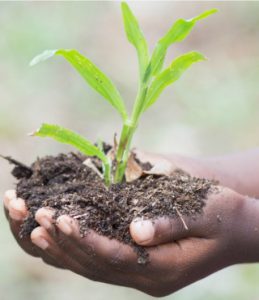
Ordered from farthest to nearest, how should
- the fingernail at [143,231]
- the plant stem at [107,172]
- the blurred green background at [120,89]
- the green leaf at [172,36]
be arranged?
the blurred green background at [120,89], the plant stem at [107,172], the green leaf at [172,36], the fingernail at [143,231]

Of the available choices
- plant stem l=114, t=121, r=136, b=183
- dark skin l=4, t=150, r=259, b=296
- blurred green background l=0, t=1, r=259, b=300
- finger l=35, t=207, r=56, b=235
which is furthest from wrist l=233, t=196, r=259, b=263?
blurred green background l=0, t=1, r=259, b=300

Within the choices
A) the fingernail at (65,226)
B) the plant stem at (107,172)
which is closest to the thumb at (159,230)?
the fingernail at (65,226)

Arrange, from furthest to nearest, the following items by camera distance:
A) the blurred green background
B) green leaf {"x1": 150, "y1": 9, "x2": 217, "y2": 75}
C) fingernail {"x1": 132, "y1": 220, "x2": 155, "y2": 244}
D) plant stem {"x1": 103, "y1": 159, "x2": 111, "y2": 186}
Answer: the blurred green background
plant stem {"x1": 103, "y1": 159, "x2": 111, "y2": 186}
green leaf {"x1": 150, "y1": 9, "x2": 217, "y2": 75}
fingernail {"x1": 132, "y1": 220, "x2": 155, "y2": 244}

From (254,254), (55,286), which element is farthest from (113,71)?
(254,254)

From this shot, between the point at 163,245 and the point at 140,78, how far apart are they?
1.22 ft

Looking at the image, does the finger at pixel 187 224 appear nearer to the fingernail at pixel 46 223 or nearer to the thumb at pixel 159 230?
the thumb at pixel 159 230

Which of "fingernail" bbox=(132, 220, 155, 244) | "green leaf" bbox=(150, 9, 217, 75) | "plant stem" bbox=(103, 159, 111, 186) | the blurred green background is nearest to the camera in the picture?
"fingernail" bbox=(132, 220, 155, 244)

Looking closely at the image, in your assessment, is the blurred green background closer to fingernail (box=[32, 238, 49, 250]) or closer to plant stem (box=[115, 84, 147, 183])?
plant stem (box=[115, 84, 147, 183])

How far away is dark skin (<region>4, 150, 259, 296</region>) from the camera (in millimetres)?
1026

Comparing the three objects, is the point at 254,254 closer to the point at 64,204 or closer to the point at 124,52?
Answer: the point at 64,204

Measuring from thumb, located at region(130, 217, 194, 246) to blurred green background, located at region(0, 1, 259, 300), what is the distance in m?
1.34

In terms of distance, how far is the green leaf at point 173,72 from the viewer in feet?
3.78

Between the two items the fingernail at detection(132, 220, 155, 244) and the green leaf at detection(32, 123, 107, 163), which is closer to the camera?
the fingernail at detection(132, 220, 155, 244)

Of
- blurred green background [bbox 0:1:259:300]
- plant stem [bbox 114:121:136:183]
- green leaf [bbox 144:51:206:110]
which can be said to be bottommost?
plant stem [bbox 114:121:136:183]
